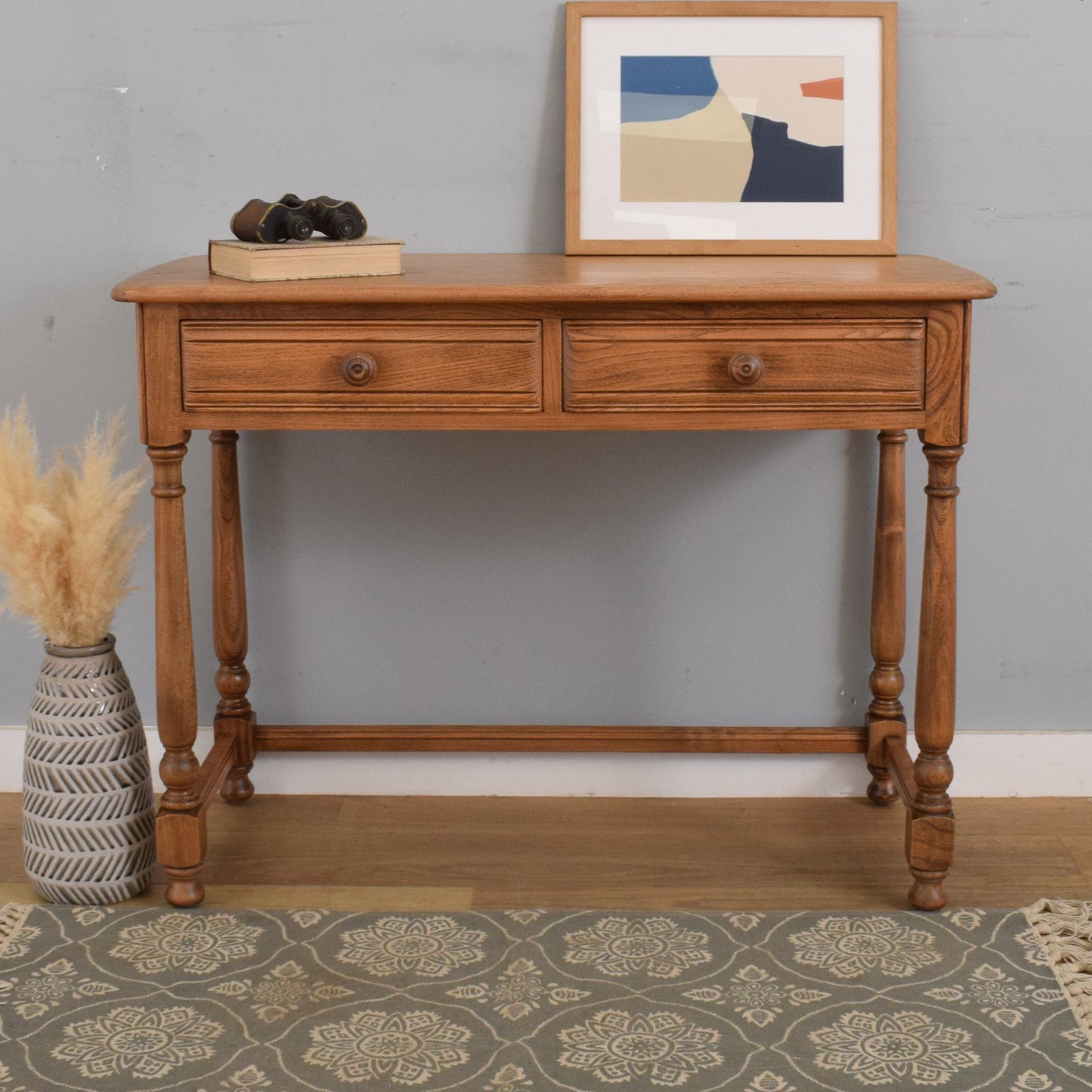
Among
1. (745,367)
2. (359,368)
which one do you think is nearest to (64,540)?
(359,368)

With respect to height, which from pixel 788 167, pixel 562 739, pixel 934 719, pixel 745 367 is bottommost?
pixel 562 739

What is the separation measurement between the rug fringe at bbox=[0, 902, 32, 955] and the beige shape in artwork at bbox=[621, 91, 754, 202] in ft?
4.71

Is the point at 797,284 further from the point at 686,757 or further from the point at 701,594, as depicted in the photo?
the point at 686,757

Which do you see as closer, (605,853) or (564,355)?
(564,355)

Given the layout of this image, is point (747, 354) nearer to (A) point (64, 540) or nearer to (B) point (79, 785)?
(A) point (64, 540)

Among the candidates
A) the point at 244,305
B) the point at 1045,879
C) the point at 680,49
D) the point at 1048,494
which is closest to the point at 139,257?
the point at 244,305

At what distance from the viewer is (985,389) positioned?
2238 millimetres

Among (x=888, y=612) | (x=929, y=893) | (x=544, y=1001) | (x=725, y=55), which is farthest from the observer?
(x=888, y=612)

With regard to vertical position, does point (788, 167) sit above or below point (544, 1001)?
above

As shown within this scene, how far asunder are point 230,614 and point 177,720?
366 millimetres

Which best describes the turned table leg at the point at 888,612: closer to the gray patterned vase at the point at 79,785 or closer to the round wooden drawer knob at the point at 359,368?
the round wooden drawer knob at the point at 359,368

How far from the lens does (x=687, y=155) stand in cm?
214

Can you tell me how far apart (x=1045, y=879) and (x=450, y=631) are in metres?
1.05

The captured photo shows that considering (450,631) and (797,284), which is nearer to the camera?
(797,284)
